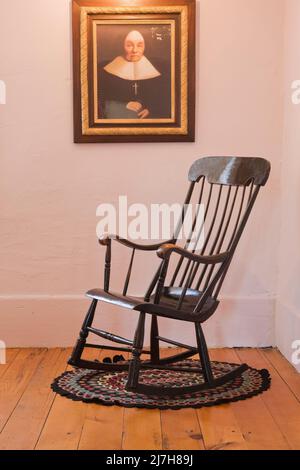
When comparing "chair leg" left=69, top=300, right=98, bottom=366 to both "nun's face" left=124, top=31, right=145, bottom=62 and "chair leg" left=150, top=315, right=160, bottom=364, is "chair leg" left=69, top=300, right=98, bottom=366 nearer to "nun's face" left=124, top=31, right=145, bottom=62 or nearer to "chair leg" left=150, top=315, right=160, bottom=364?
"chair leg" left=150, top=315, right=160, bottom=364

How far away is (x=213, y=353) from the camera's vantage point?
3592mm

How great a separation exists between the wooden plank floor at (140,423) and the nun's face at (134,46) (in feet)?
6.11

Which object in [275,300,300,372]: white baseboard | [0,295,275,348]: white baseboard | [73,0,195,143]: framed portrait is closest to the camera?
[275,300,300,372]: white baseboard

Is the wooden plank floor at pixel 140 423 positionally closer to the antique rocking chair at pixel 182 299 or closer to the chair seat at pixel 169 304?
the antique rocking chair at pixel 182 299

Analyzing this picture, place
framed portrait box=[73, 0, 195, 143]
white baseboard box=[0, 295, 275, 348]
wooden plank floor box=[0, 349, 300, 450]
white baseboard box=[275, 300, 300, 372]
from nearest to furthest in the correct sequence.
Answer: wooden plank floor box=[0, 349, 300, 450]
white baseboard box=[275, 300, 300, 372]
framed portrait box=[73, 0, 195, 143]
white baseboard box=[0, 295, 275, 348]

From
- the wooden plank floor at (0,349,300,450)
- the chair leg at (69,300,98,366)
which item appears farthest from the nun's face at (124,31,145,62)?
the wooden plank floor at (0,349,300,450)

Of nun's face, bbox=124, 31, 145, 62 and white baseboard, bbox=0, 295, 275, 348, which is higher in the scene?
nun's face, bbox=124, 31, 145, 62

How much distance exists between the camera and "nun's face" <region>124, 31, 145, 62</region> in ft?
11.7

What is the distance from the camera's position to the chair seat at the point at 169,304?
2.69m

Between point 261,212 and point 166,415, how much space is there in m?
1.52

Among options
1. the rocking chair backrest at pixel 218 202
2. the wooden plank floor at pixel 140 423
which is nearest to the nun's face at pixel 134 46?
the rocking chair backrest at pixel 218 202

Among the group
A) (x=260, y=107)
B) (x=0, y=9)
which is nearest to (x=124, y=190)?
(x=260, y=107)

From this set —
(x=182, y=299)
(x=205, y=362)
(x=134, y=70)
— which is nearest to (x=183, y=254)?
(x=182, y=299)
